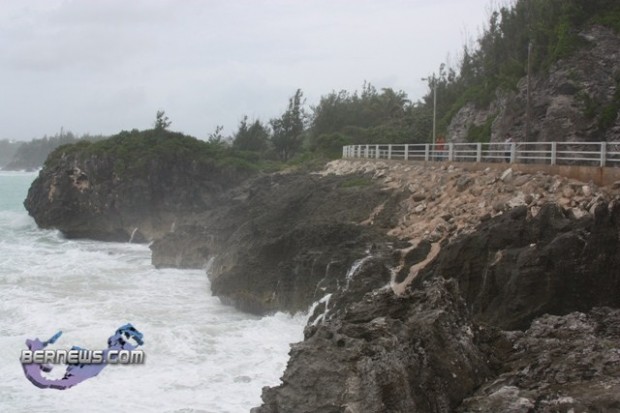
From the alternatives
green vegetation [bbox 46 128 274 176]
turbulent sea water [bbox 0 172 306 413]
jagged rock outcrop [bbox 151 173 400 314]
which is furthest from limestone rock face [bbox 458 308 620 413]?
green vegetation [bbox 46 128 274 176]

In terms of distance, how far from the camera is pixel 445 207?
1617 cm

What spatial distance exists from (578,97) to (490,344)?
664 inches

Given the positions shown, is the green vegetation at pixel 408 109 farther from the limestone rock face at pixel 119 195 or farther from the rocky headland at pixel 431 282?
the rocky headland at pixel 431 282

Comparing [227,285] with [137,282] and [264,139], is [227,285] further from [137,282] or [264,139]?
[264,139]

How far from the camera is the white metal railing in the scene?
14.9 metres

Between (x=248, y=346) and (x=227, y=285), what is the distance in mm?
4933

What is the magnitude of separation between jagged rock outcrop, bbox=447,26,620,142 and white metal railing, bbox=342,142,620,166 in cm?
84

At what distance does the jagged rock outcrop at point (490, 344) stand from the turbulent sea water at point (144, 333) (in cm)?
338

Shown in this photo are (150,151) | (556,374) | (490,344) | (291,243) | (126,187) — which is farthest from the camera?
(150,151)

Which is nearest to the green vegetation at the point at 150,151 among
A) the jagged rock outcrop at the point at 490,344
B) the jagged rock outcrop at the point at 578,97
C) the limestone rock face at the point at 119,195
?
the limestone rock face at the point at 119,195

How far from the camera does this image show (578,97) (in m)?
22.1

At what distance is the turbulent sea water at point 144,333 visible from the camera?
10.3 meters

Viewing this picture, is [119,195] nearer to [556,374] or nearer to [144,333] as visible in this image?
[144,333]

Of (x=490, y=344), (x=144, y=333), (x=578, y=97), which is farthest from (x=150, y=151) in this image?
(x=490, y=344)
